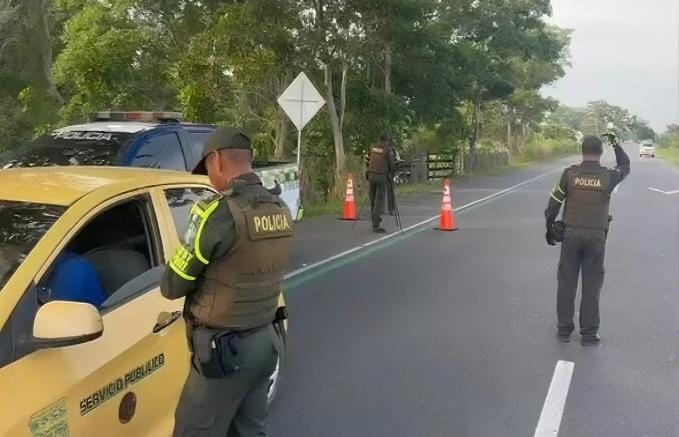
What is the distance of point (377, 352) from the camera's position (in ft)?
20.5

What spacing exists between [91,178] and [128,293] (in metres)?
0.66

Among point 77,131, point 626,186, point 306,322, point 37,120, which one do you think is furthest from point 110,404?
point 626,186

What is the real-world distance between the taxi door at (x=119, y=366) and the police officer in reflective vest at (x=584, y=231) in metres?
4.25

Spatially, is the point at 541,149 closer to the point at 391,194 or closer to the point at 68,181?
the point at 391,194

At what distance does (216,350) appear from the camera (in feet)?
9.04

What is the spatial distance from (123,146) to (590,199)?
471 cm

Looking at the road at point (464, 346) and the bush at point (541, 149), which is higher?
the road at point (464, 346)

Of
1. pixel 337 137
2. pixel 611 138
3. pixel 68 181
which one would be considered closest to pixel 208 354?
pixel 68 181

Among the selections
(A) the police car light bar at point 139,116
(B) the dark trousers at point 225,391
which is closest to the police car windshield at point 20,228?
(B) the dark trousers at point 225,391

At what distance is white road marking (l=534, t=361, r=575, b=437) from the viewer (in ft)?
15.4

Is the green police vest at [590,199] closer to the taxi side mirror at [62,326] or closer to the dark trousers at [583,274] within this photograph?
the dark trousers at [583,274]

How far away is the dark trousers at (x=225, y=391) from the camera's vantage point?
280 cm

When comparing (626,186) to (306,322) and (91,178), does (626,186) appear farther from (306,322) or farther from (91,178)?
(91,178)

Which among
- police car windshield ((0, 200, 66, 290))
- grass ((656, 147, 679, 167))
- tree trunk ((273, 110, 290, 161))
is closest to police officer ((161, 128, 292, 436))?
police car windshield ((0, 200, 66, 290))
